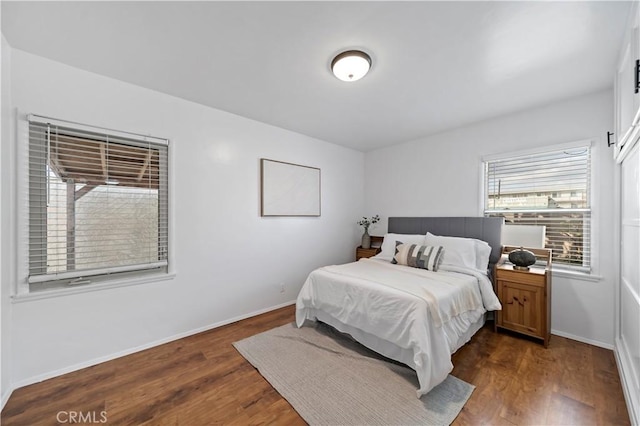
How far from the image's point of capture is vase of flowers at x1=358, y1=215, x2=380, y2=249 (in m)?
4.31

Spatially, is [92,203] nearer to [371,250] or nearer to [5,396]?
[5,396]

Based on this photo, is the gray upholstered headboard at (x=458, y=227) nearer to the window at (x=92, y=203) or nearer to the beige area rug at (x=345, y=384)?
the beige area rug at (x=345, y=384)

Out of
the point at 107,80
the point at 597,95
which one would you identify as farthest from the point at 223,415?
the point at 597,95

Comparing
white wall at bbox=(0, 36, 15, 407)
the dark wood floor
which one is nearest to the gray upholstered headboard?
the dark wood floor

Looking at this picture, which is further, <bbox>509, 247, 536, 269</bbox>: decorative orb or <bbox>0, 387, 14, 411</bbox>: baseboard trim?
<bbox>509, 247, 536, 269</bbox>: decorative orb

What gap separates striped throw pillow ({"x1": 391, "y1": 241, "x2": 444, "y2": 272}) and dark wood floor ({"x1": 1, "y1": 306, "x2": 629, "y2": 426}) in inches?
33.2

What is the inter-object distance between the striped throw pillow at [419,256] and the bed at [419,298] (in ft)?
0.04

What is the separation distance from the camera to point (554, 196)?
2764 millimetres

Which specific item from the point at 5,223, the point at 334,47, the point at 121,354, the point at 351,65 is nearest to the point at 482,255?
the point at 351,65

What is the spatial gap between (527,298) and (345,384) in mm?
1990

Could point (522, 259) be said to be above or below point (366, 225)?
below

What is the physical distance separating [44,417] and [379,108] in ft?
12.0

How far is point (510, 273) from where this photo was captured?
8.50ft

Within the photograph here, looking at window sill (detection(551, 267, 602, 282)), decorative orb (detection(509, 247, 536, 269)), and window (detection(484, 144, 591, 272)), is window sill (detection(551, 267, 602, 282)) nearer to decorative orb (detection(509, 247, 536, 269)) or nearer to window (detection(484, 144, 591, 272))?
window (detection(484, 144, 591, 272))
